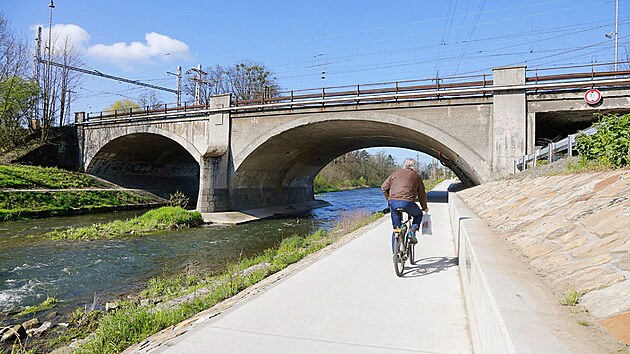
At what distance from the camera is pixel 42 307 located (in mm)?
6633

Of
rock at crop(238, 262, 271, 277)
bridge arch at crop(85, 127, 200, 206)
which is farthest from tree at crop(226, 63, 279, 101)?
rock at crop(238, 262, 271, 277)

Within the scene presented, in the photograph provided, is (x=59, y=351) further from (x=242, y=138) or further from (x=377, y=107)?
(x=242, y=138)

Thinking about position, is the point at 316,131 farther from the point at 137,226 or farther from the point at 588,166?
the point at 588,166

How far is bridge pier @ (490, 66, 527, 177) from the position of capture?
1500cm

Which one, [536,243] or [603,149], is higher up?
[603,149]

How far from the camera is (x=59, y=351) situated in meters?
4.47

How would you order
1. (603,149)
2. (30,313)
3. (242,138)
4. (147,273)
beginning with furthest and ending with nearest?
(242,138) → (147,273) → (30,313) → (603,149)

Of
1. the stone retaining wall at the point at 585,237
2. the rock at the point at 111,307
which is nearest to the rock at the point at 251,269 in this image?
the rock at the point at 111,307

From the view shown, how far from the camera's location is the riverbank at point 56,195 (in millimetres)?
19609

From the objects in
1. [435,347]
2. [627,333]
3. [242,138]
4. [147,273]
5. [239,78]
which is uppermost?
[239,78]

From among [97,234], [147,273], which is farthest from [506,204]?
[97,234]

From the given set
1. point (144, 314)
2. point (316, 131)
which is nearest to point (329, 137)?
point (316, 131)

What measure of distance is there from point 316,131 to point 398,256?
655 inches

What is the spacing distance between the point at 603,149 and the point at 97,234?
49.8 feet
